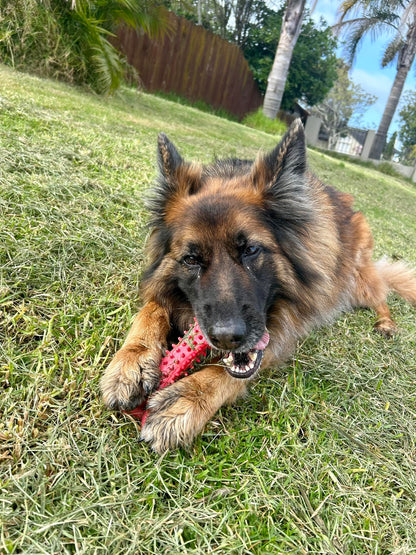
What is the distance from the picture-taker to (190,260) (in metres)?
2.55

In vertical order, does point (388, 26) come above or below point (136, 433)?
above

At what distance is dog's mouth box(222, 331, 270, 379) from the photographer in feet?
7.20

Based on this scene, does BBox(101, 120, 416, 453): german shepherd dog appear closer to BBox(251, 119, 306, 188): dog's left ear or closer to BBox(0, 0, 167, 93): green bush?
BBox(251, 119, 306, 188): dog's left ear

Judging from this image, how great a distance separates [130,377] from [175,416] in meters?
0.32

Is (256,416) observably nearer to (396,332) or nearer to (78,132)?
(396,332)

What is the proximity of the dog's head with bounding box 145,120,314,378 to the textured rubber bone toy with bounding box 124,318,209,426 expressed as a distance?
Result: 0.50 feet

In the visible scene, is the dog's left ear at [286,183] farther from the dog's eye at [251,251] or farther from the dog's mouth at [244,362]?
the dog's mouth at [244,362]

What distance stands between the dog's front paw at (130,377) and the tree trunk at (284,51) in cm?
1688

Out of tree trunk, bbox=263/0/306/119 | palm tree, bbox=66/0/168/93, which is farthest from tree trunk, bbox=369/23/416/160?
palm tree, bbox=66/0/168/93

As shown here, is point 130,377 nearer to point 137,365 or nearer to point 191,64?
point 137,365

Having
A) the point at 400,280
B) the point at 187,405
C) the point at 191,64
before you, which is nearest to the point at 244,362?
the point at 187,405

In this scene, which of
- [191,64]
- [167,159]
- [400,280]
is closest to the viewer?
[167,159]

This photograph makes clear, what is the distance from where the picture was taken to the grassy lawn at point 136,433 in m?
1.58

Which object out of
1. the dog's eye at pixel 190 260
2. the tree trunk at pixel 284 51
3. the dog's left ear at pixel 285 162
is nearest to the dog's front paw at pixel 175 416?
the dog's eye at pixel 190 260
